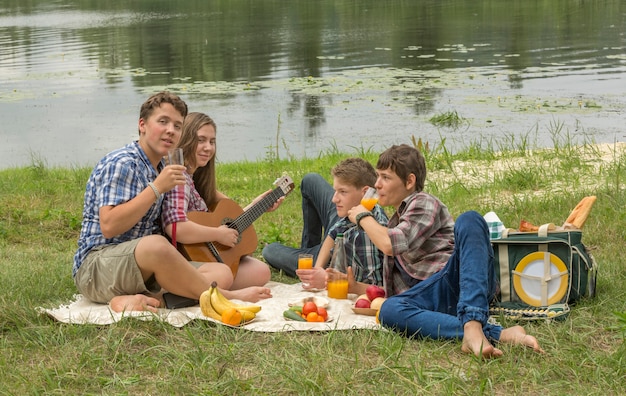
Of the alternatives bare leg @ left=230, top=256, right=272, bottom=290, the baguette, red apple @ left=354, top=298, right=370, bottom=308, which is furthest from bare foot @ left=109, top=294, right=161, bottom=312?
the baguette

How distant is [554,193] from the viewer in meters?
6.29

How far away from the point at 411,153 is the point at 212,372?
1398mm

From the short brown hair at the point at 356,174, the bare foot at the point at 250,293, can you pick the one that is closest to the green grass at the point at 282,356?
the bare foot at the point at 250,293

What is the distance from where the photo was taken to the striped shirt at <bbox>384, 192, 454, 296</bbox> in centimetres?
395

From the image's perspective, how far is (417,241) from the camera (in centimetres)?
397

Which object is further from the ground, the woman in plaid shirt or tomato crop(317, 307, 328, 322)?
the woman in plaid shirt

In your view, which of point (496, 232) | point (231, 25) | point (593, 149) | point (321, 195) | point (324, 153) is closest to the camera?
point (496, 232)

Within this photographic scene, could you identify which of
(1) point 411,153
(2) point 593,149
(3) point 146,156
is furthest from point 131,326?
(2) point 593,149

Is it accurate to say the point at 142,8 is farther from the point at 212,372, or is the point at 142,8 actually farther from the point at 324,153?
the point at 212,372

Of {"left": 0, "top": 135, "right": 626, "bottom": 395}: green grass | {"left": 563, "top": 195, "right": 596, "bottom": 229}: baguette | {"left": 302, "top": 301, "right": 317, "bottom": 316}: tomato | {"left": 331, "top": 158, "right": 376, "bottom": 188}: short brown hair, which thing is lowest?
{"left": 0, "top": 135, "right": 626, "bottom": 395}: green grass

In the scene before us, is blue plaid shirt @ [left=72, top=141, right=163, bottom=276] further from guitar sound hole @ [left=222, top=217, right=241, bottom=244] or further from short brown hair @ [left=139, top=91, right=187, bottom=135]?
guitar sound hole @ [left=222, top=217, right=241, bottom=244]

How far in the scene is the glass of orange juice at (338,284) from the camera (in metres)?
4.45

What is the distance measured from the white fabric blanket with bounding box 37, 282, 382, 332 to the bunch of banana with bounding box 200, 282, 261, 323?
0.11ft

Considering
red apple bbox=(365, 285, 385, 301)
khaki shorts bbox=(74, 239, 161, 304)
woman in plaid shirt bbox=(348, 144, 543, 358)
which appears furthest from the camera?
red apple bbox=(365, 285, 385, 301)
